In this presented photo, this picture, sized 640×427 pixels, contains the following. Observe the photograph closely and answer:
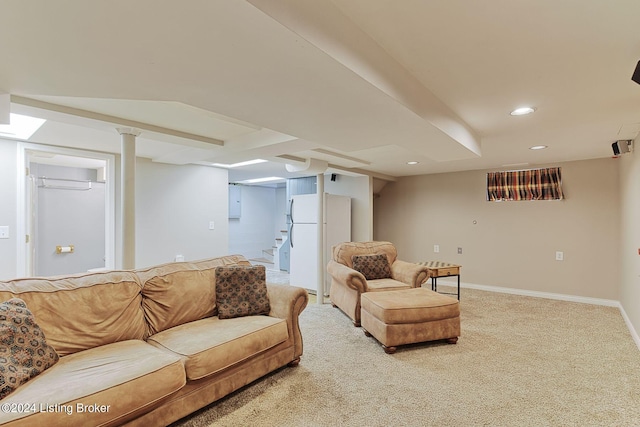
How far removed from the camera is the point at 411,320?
2.97 metres

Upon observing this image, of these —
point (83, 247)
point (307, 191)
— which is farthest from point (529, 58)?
point (83, 247)

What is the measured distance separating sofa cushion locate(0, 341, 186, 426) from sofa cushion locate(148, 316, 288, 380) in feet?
0.39

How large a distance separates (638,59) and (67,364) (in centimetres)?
347

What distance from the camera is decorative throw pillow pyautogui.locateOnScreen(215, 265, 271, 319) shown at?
261cm

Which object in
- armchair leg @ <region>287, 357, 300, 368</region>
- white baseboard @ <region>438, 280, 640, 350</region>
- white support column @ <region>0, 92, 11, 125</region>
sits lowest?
white baseboard @ <region>438, 280, 640, 350</region>

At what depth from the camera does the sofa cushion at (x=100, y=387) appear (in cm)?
136

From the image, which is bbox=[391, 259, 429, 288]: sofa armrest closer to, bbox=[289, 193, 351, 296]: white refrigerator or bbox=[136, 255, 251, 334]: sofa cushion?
bbox=[289, 193, 351, 296]: white refrigerator

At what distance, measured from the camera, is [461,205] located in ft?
19.0

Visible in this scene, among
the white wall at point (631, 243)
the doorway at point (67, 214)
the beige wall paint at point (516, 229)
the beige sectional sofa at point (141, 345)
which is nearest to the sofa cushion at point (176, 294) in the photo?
the beige sectional sofa at point (141, 345)

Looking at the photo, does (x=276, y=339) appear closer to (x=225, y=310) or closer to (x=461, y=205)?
(x=225, y=310)

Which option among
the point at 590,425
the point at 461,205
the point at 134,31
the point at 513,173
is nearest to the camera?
the point at 134,31

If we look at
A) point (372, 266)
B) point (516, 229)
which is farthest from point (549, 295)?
point (372, 266)

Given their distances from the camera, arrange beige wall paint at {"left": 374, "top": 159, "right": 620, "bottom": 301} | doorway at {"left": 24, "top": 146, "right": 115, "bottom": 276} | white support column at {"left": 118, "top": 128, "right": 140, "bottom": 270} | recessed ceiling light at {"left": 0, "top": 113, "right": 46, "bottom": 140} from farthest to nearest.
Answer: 1. doorway at {"left": 24, "top": 146, "right": 115, "bottom": 276}
2. beige wall paint at {"left": 374, "top": 159, "right": 620, "bottom": 301}
3. recessed ceiling light at {"left": 0, "top": 113, "right": 46, "bottom": 140}
4. white support column at {"left": 118, "top": 128, "right": 140, "bottom": 270}

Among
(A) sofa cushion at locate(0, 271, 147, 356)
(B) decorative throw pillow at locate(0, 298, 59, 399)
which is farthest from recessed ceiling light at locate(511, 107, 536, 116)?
(B) decorative throw pillow at locate(0, 298, 59, 399)
